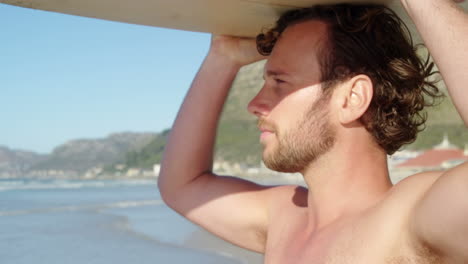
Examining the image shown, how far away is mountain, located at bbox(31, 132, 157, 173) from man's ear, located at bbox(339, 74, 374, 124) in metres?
90.8

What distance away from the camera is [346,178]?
1761 millimetres

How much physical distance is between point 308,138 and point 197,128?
60cm

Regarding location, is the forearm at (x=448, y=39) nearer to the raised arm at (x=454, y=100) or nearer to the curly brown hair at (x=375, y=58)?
the raised arm at (x=454, y=100)

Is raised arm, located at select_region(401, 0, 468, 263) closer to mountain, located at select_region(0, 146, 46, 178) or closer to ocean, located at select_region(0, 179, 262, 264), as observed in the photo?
ocean, located at select_region(0, 179, 262, 264)

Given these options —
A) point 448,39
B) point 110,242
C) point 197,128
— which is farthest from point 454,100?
point 110,242

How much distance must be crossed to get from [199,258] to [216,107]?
3434 millimetres

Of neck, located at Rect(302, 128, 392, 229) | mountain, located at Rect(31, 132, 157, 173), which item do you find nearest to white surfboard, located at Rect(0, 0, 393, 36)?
neck, located at Rect(302, 128, 392, 229)

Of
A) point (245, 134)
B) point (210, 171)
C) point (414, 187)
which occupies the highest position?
point (414, 187)

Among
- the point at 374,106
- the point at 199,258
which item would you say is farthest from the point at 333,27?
the point at 199,258

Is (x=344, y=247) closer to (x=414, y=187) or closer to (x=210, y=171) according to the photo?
(x=414, y=187)

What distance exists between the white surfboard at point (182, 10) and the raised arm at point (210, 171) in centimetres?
23

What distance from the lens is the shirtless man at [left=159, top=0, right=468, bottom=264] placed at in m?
1.38

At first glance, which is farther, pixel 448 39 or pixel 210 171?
pixel 210 171

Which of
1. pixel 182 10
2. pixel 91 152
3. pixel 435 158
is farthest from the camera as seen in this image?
pixel 91 152
